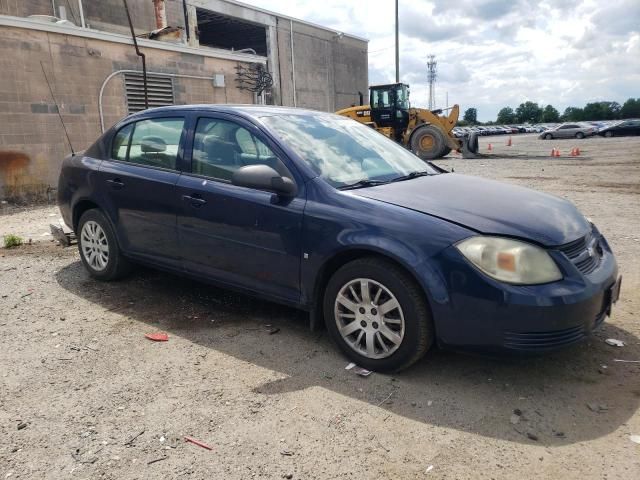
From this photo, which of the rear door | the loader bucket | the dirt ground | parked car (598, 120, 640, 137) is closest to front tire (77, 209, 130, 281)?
the rear door

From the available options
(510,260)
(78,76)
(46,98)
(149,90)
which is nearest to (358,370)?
(510,260)

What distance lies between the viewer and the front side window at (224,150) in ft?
11.9

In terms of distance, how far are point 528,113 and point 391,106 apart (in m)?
85.1

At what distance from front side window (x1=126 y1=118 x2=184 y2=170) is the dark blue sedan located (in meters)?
0.01

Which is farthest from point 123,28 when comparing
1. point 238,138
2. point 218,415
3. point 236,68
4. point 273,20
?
point 218,415

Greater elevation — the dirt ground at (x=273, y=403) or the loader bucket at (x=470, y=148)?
the loader bucket at (x=470, y=148)

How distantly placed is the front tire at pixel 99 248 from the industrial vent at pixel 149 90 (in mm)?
A: 8455

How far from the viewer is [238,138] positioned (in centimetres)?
378

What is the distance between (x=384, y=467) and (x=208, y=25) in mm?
27974

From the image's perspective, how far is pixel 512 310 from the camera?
2.70m

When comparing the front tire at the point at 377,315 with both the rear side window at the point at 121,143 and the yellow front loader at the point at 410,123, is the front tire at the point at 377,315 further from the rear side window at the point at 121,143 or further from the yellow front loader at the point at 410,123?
the yellow front loader at the point at 410,123

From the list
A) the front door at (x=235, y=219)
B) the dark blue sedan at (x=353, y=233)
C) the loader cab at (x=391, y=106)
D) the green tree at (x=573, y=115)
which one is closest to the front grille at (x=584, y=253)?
the dark blue sedan at (x=353, y=233)

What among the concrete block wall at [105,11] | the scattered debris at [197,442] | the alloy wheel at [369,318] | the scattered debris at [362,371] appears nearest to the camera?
the scattered debris at [197,442]

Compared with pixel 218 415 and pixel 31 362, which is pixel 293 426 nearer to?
pixel 218 415
